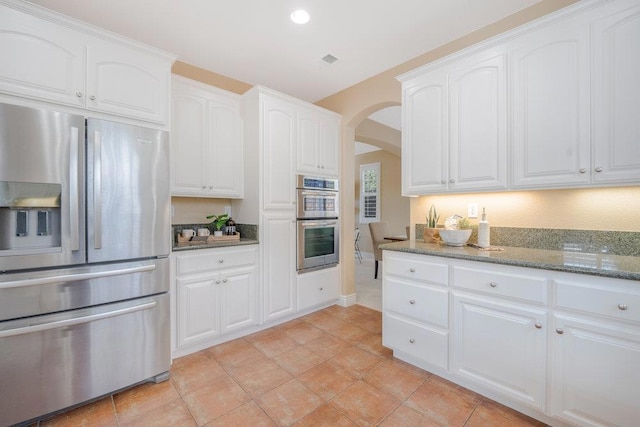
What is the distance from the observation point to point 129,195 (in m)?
1.89

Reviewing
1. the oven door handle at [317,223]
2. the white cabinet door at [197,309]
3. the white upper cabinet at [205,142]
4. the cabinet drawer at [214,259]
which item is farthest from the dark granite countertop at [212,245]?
the oven door handle at [317,223]

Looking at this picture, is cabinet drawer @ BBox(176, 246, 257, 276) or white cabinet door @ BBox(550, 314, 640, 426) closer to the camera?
white cabinet door @ BBox(550, 314, 640, 426)

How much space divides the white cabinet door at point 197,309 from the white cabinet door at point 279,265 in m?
0.52

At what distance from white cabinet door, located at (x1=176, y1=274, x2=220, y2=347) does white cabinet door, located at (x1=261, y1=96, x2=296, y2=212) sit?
37.4 inches

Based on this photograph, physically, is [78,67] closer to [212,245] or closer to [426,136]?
[212,245]

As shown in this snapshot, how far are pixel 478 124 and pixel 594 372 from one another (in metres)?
1.68

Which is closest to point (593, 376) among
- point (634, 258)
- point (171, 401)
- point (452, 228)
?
point (634, 258)

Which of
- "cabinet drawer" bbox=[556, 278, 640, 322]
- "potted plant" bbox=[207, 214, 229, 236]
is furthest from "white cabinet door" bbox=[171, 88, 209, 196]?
"cabinet drawer" bbox=[556, 278, 640, 322]

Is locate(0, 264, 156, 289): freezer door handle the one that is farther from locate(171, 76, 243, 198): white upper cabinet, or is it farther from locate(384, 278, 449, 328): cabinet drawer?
locate(384, 278, 449, 328): cabinet drawer

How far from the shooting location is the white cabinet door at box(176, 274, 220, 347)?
2311 mm

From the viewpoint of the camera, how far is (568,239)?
195 cm

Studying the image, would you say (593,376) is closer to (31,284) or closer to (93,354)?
(93,354)

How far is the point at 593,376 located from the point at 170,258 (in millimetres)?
2787

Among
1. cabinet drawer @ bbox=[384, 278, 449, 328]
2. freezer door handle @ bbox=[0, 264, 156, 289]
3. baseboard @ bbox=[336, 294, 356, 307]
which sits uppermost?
freezer door handle @ bbox=[0, 264, 156, 289]
